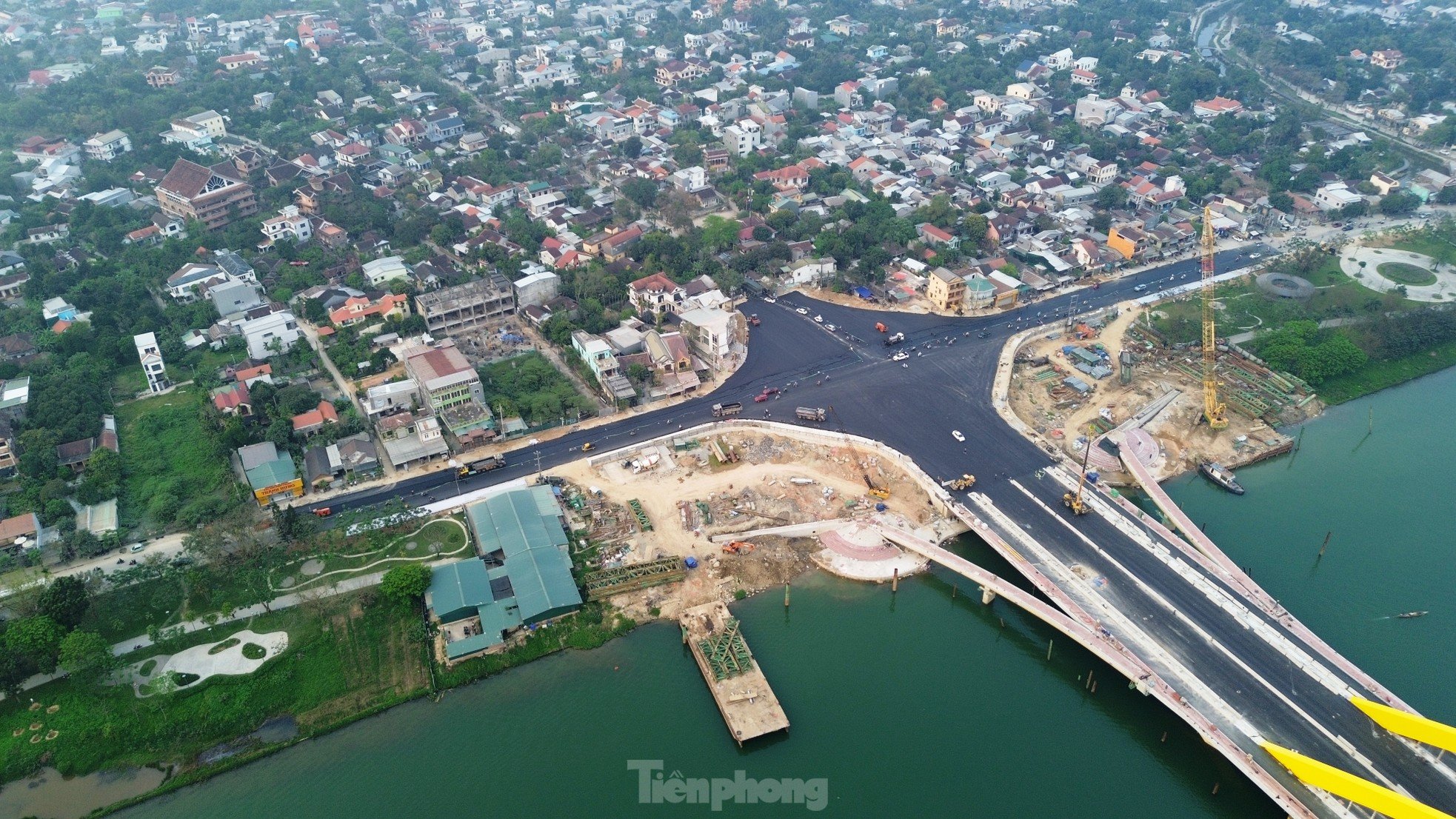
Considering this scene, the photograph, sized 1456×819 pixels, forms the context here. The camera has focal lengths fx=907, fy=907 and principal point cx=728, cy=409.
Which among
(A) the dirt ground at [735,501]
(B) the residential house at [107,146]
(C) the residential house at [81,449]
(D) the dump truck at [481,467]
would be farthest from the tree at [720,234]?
(B) the residential house at [107,146]

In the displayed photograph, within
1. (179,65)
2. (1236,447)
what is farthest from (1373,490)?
(179,65)

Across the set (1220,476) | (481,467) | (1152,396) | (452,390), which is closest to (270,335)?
(452,390)

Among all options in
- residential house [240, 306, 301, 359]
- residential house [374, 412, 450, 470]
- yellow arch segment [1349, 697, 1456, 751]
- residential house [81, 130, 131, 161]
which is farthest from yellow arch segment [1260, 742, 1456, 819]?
residential house [81, 130, 131, 161]

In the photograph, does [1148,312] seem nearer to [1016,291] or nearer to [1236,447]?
[1016,291]

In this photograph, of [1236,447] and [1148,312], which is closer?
[1236,447]

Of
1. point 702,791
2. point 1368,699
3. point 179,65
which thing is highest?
point 179,65

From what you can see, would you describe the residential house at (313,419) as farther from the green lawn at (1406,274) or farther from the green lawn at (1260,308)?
the green lawn at (1406,274)

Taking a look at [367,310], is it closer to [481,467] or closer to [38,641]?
[481,467]
